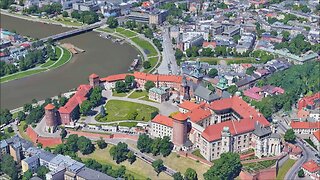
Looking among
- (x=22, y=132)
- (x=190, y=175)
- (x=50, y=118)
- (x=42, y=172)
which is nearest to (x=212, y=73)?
(x=50, y=118)

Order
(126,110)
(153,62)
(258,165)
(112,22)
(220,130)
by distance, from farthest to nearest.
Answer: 1. (112,22)
2. (153,62)
3. (126,110)
4. (220,130)
5. (258,165)

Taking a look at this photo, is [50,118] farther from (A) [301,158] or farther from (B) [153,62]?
(A) [301,158]

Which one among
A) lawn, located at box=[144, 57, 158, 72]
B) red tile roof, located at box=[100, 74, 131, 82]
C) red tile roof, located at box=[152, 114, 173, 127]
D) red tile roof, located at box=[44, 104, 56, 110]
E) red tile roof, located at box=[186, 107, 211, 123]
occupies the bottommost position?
lawn, located at box=[144, 57, 158, 72]

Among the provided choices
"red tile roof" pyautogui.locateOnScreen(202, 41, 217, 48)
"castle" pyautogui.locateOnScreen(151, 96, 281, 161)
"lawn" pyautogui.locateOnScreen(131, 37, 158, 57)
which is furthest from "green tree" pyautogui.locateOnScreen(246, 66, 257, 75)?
"lawn" pyautogui.locateOnScreen(131, 37, 158, 57)

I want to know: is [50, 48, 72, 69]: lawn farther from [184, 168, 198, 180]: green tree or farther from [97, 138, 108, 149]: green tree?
[184, 168, 198, 180]: green tree

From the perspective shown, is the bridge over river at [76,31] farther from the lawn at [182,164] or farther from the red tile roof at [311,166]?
the red tile roof at [311,166]

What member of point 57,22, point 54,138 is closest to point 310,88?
point 54,138
